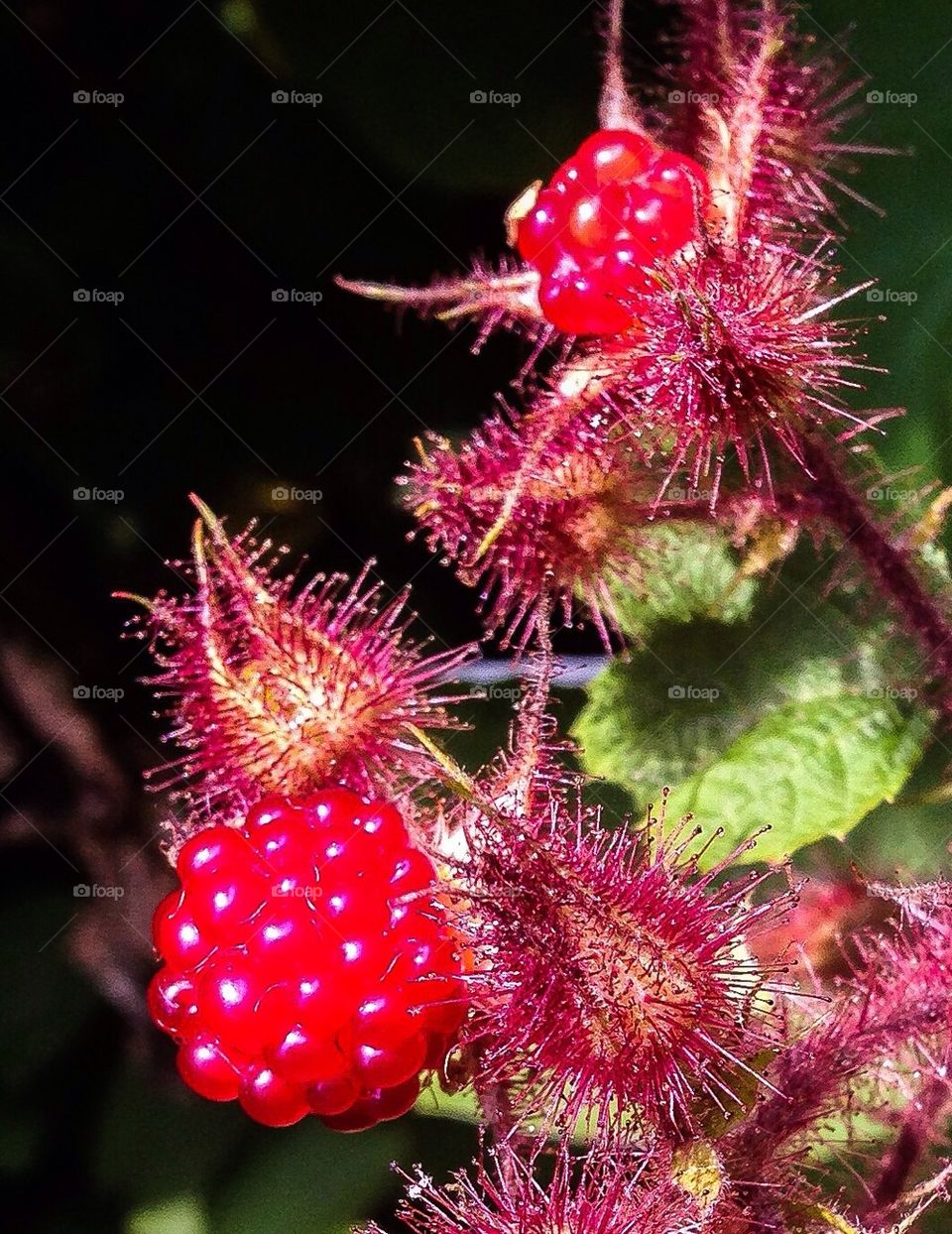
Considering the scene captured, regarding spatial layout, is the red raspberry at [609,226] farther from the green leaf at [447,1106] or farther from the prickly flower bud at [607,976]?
the green leaf at [447,1106]

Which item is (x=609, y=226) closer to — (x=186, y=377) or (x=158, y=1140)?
(x=186, y=377)

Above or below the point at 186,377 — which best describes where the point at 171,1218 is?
below

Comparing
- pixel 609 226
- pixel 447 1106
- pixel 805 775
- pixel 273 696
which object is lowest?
pixel 447 1106

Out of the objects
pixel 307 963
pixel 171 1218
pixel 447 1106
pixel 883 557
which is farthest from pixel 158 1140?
pixel 883 557

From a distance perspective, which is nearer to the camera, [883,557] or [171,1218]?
[883,557]

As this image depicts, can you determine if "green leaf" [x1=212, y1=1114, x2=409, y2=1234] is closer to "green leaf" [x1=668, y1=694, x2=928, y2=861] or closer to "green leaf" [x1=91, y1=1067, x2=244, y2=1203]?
"green leaf" [x1=91, y1=1067, x2=244, y2=1203]

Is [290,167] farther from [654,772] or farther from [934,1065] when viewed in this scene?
[934,1065]
